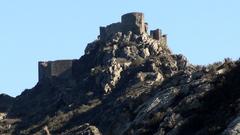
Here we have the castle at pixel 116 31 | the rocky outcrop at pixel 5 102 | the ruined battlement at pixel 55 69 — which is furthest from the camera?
the ruined battlement at pixel 55 69

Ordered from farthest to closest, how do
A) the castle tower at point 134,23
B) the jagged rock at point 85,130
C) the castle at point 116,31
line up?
the castle at point 116,31 → the castle tower at point 134,23 → the jagged rock at point 85,130

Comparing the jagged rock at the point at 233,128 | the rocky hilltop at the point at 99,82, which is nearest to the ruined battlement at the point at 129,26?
the rocky hilltop at the point at 99,82

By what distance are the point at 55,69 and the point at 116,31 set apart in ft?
31.2

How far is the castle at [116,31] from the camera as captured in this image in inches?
4909

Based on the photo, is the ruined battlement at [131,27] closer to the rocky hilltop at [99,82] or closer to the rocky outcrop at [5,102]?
the rocky hilltop at [99,82]

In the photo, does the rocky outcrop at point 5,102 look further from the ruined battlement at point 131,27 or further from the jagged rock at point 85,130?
the jagged rock at point 85,130

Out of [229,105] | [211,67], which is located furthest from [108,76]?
[229,105]

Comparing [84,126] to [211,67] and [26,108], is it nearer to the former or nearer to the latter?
[26,108]

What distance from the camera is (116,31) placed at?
125 m

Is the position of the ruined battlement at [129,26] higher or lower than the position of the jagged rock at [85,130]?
higher

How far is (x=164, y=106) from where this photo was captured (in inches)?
1944

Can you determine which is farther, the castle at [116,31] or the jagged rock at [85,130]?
the castle at [116,31]

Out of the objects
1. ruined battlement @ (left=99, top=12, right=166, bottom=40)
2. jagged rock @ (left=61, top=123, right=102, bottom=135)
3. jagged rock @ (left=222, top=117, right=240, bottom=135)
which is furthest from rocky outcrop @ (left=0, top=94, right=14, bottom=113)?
jagged rock @ (left=222, top=117, right=240, bottom=135)

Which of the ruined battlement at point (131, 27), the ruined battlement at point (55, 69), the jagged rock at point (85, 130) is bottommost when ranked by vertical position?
the jagged rock at point (85, 130)
